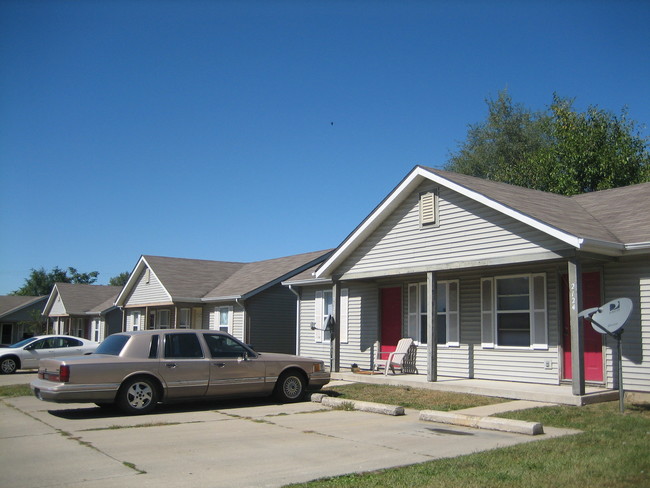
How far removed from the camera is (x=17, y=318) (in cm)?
5250

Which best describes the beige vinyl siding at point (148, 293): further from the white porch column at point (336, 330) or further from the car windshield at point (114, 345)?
the car windshield at point (114, 345)

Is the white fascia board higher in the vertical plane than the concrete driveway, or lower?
higher

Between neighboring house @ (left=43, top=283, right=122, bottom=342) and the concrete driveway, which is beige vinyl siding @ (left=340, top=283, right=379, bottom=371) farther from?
neighboring house @ (left=43, top=283, right=122, bottom=342)

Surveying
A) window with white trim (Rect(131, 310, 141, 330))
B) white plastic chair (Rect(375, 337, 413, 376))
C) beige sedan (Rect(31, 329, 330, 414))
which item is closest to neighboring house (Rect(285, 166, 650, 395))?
white plastic chair (Rect(375, 337, 413, 376))

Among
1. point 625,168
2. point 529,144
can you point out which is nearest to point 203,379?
point 625,168

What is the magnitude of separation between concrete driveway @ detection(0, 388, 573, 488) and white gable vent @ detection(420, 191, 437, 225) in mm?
5294

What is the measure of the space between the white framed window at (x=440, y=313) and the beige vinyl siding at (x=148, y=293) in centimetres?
1321

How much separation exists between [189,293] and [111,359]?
54.2 ft

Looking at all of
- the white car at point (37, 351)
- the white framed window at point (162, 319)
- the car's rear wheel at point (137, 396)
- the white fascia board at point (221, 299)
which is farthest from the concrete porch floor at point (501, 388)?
the white framed window at point (162, 319)

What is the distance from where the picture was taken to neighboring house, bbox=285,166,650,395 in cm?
1238

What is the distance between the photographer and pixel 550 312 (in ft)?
45.9

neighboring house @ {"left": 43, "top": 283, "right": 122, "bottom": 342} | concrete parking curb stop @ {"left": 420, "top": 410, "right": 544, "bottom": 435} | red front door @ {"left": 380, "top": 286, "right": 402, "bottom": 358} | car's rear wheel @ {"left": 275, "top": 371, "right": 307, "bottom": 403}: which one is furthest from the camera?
neighboring house @ {"left": 43, "top": 283, "right": 122, "bottom": 342}

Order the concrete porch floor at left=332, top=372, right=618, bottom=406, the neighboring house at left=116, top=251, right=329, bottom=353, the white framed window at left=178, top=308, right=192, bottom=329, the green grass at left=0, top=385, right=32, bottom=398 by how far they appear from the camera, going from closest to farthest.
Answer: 1. the concrete porch floor at left=332, top=372, right=618, bottom=406
2. the green grass at left=0, top=385, right=32, bottom=398
3. the neighboring house at left=116, top=251, right=329, bottom=353
4. the white framed window at left=178, top=308, right=192, bottom=329

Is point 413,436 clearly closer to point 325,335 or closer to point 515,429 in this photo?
point 515,429
